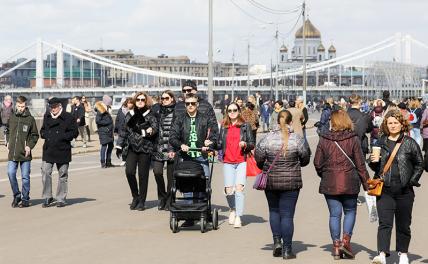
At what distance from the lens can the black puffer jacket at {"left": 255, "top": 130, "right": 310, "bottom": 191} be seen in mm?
10812

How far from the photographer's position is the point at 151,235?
40.9ft

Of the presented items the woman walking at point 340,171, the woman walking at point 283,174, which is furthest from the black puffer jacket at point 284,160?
the woman walking at point 340,171

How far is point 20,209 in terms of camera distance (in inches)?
611

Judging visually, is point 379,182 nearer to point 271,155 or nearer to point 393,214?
point 393,214

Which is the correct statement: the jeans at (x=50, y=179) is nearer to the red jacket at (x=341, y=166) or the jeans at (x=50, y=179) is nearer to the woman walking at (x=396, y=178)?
the red jacket at (x=341, y=166)

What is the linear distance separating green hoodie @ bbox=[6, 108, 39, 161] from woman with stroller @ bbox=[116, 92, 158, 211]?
164 cm

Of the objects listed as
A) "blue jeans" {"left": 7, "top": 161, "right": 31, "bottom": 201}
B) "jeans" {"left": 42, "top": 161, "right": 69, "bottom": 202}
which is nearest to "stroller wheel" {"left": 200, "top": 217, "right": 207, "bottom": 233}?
"jeans" {"left": 42, "top": 161, "right": 69, "bottom": 202}

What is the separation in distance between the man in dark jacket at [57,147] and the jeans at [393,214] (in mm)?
6713

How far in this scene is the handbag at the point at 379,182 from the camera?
10008 millimetres

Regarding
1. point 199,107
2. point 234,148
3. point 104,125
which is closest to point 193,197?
point 234,148

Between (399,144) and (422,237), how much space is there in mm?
2457

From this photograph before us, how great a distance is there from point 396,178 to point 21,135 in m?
7.57

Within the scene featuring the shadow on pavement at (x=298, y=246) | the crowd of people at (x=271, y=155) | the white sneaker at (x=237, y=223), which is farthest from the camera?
the white sneaker at (x=237, y=223)

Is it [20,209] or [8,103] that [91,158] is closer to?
[8,103]
